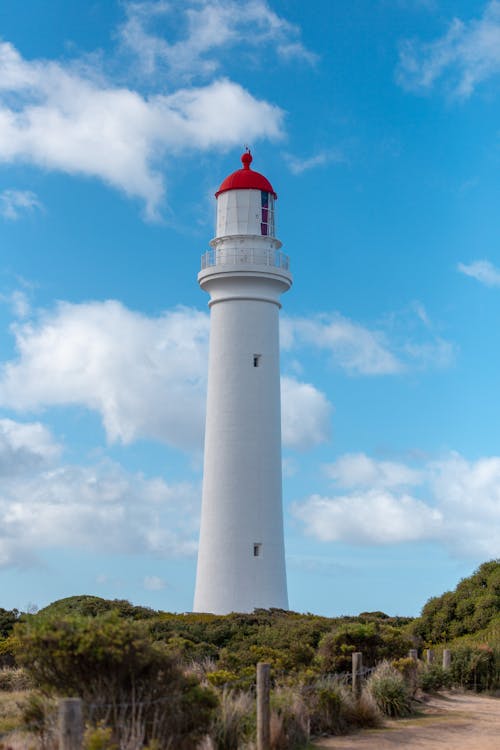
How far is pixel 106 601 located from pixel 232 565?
462cm

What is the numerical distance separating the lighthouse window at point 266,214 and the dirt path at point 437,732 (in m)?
19.0

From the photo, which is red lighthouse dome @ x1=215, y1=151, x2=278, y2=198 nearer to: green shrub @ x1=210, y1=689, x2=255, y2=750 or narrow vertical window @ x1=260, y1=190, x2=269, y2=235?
narrow vertical window @ x1=260, y1=190, x2=269, y2=235

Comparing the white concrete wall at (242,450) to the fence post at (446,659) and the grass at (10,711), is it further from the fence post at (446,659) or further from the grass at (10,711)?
the grass at (10,711)

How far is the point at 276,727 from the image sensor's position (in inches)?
482

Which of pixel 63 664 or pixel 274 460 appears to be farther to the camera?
pixel 274 460

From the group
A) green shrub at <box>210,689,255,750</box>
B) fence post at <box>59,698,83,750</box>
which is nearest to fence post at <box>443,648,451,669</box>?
green shrub at <box>210,689,255,750</box>

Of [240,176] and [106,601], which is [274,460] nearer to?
[106,601]

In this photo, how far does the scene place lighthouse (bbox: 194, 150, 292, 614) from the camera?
1198 inches

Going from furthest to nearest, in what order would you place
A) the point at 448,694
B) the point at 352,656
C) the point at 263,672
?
the point at 448,694 < the point at 352,656 < the point at 263,672

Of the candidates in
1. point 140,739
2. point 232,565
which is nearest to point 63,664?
point 140,739

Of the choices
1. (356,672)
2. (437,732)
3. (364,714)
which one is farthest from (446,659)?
(364,714)

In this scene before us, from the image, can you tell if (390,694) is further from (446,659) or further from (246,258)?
(246,258)

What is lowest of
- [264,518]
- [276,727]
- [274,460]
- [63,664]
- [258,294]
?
[276,727]

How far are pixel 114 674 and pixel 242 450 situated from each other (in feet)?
67.9
